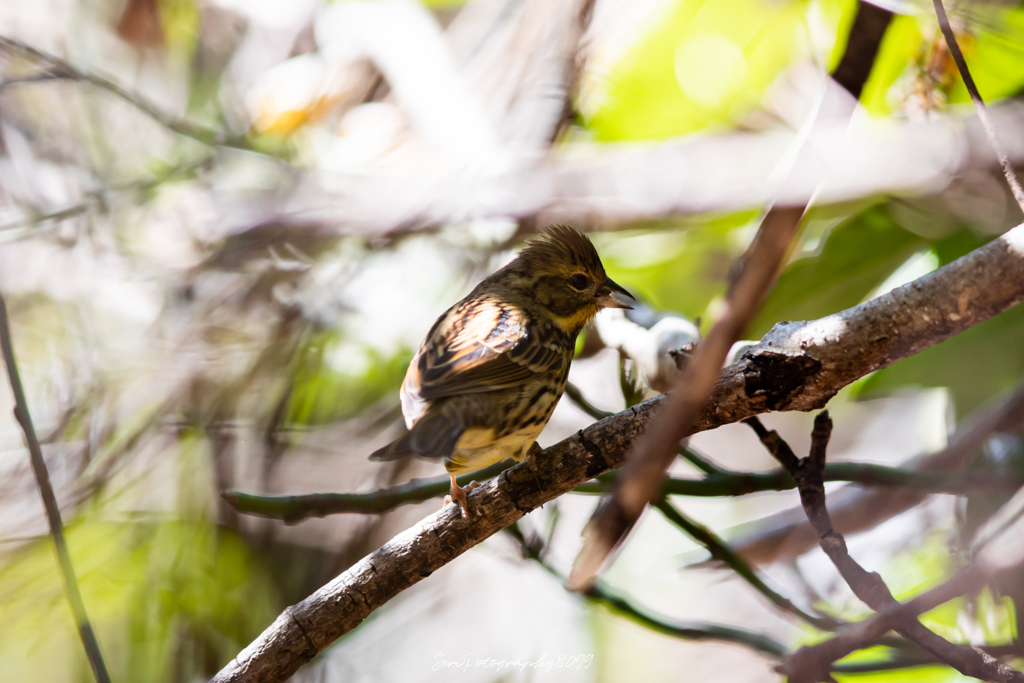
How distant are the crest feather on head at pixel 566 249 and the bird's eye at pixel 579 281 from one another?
0.04 meters

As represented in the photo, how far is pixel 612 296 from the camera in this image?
341cm

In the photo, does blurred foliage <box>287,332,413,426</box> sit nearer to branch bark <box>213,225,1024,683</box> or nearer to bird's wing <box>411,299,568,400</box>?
bird's wing <box>411,299,568,400</box>

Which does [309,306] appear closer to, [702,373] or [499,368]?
[499,368]

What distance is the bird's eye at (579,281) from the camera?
3465 mm

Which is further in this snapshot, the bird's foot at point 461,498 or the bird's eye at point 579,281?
the bird's eye at point 579,281

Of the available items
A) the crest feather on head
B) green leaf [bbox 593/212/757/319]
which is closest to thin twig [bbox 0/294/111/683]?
the crest feather on head

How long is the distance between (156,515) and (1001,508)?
13.6ft

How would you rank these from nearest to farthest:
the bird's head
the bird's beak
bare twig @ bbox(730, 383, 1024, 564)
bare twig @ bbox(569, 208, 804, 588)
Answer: bare twig @ bbox(569, 208, 804, 588) → bare twig @ bbox(730, 383, 1024, 564) → the bird's beak → the bird's head

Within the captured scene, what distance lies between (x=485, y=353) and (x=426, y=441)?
61cm

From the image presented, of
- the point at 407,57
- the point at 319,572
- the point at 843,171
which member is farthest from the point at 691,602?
the point at 407,57

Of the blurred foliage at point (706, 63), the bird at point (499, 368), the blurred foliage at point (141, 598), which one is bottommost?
the blurred foliage at point (141, 598)

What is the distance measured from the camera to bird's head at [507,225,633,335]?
3.46 m

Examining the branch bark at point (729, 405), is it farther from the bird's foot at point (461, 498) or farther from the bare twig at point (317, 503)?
the bare twig at point (317, 503)

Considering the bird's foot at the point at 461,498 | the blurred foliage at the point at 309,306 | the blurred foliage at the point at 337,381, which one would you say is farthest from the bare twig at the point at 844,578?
the blurred foliage at the point at 337,381
